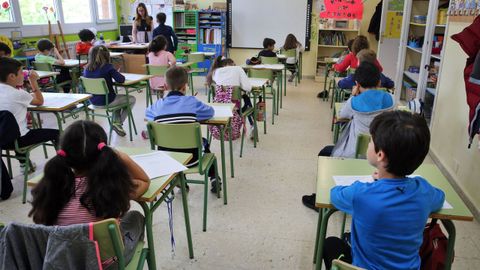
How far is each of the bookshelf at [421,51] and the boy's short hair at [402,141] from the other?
3.01 meters

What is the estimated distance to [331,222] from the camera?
9.02 feet

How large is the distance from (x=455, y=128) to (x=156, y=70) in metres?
3.74

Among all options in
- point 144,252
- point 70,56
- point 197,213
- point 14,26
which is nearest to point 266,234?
point 197,213

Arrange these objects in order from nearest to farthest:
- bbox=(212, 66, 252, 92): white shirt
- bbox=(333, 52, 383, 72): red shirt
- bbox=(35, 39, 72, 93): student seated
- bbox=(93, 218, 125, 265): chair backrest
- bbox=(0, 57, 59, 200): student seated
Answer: bbox=(93, 218, 125, 265): chair backrest
bbox=(0, 57, 59, 200): student seated
bbox=(212, 66, 252, 92): white shirt
bbox=(333, 52, 383, 72): red shirt
bbox=(35, 39, 72, 93): student seated

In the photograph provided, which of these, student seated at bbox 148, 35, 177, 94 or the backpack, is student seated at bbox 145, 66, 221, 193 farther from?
student seated at bbox 148, 35, 177, 94

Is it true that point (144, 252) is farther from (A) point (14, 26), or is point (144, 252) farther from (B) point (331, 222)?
(A) point (14, 26)

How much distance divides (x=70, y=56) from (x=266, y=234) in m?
6.32

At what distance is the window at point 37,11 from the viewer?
6447 mm

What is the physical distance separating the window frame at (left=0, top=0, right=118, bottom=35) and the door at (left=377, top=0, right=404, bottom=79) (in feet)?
19.1

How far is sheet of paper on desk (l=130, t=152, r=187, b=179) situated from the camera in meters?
1.85

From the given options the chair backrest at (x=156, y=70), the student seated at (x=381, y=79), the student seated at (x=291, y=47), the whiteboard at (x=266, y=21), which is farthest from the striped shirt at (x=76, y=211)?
the whiteboard at (x=266, y=21)

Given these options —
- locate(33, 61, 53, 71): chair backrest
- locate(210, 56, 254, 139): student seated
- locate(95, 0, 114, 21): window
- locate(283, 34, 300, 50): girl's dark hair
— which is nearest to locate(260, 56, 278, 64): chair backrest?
locate(283, 34, 300, 50): girl's dark hair

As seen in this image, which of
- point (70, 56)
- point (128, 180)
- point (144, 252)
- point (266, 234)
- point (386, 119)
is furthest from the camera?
point (70, 56)

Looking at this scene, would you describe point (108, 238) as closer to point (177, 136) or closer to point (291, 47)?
point (177, 136)
